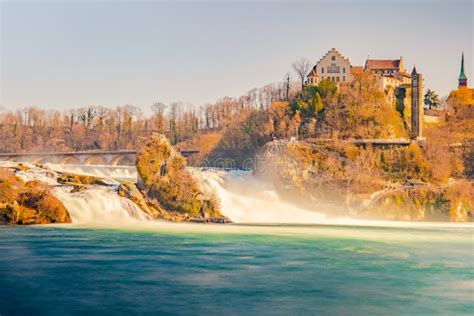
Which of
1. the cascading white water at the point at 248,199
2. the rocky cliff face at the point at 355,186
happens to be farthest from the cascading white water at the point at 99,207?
the rocky cliff face at the point at 355,186

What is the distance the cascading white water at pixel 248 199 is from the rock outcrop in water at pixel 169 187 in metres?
2.54

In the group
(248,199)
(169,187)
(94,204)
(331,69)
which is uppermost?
(331,69)

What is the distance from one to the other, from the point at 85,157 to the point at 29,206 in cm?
3496

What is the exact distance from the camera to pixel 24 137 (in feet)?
288

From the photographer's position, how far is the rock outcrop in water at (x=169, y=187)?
136ft

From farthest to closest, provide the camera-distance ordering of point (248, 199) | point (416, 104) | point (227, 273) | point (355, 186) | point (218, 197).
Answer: point (416, 104), point (355, 186), point (248, 199), point (218, 197), point (227, 273)

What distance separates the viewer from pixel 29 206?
3594cm

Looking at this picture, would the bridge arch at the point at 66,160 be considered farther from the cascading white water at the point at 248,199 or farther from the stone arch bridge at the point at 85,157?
the cascading white water at the point at 248,199

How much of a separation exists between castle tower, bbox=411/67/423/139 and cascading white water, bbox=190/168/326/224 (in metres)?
19.3

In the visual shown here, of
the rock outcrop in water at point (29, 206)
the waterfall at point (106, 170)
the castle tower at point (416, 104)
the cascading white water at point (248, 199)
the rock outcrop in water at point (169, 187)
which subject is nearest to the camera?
the rock outcrop in water at point (29, 206)

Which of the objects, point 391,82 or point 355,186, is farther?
point 391,82

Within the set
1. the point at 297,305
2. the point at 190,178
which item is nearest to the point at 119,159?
the point at 190,178

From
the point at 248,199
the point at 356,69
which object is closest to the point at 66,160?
the point at 248,199

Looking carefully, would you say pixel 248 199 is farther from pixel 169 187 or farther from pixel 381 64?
pixel 381 64
